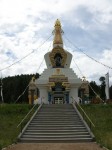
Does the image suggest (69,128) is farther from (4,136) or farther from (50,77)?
(50,77)

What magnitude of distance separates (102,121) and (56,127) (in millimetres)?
4062

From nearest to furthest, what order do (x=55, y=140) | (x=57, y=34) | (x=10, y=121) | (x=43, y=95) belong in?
1. (x=55, y=140)
2. (x=10, y=121)
3. (x=43, y=95)
4. (x=57, y=34)

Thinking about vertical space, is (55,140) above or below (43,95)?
below

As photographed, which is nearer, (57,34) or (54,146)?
(54,146)

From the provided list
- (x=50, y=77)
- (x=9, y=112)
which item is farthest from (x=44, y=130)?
(x=50, y=77)

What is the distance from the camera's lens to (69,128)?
24.1 metres

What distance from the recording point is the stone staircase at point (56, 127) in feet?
70.3

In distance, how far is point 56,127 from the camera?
24562mm

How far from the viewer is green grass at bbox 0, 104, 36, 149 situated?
20906mm

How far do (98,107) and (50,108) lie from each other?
4373 mm

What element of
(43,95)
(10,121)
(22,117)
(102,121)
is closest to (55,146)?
(102,121)

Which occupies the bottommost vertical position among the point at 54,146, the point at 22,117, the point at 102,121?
the point at 54,146

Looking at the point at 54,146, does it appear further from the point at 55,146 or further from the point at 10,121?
the point at 10,121

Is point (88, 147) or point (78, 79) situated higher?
point (78, 79)
